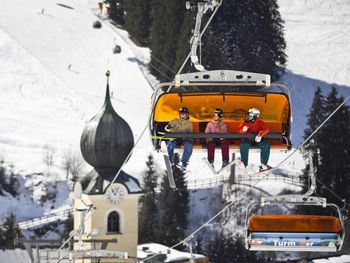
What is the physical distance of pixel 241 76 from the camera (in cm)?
2948

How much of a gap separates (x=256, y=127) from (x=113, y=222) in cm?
3718

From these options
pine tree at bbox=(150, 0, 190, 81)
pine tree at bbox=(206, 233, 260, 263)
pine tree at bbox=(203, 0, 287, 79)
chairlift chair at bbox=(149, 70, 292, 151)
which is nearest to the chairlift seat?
chairlift chair at bbox=(149, 70, 292, 151)

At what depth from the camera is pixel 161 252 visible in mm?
77625

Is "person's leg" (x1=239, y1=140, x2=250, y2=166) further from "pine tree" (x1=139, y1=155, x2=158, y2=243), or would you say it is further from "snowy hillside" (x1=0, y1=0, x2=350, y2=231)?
"snowy hillside" (x1=0, y1=0, x2=350, y2=231)

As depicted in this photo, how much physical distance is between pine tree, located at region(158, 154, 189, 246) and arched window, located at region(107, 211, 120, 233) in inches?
831

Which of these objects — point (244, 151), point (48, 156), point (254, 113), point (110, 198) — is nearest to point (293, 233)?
point (244, 151)

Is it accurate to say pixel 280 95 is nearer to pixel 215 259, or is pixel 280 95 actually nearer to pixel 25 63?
pixel 215 259

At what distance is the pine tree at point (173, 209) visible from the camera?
90188mm

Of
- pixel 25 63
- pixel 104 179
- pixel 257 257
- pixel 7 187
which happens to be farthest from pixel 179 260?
pixel 25 63

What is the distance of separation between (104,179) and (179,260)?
822 centimetres

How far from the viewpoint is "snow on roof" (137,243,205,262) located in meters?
75.6

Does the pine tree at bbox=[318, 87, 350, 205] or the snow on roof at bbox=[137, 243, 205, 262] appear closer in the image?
the snow on roof at bbox=[137, 243, 205, 262]

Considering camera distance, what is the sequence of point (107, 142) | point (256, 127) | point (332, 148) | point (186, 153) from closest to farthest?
1. point (256, 127)
2. point (186, 153)
3. point (107, 142)
4. point (332, 148)

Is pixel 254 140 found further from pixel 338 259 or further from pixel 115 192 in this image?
pixel 338 259
